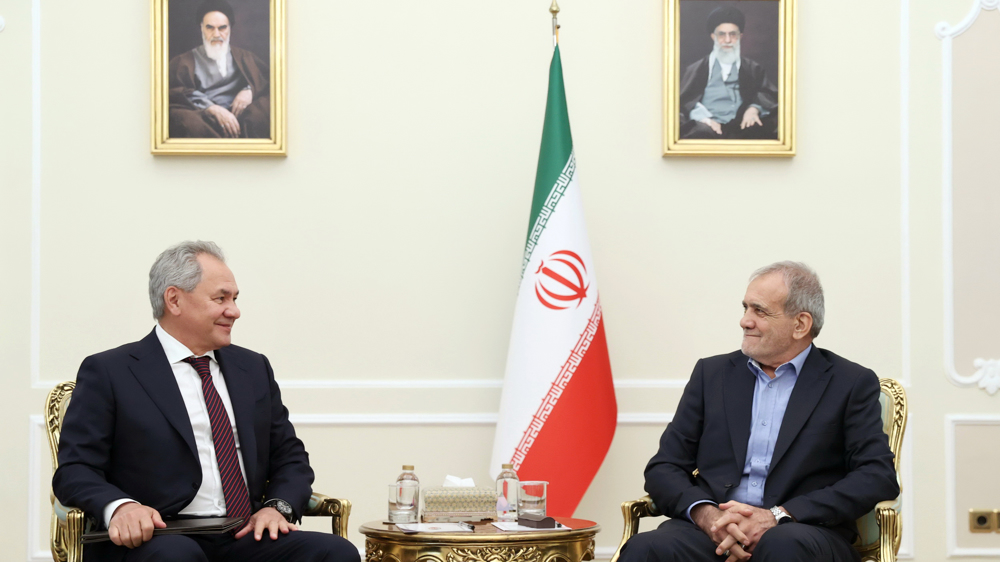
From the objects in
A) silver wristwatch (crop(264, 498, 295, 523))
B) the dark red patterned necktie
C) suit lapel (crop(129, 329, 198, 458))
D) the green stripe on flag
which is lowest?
silver wristwatch (crop(264, 498, 295, 523))

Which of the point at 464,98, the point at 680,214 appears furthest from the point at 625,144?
the point at 464,98

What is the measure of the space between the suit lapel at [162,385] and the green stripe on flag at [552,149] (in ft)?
5.17

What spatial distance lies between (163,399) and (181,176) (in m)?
1.65

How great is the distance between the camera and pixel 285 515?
9.44 feet

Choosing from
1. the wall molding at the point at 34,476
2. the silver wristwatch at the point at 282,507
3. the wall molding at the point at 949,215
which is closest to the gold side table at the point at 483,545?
the silver wristwatch at the point at 282,507

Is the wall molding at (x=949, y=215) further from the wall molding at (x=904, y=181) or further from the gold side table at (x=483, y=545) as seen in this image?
the gold side table at (x=483, y=545)

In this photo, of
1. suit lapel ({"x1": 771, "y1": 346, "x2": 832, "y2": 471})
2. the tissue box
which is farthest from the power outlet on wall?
the tissue box

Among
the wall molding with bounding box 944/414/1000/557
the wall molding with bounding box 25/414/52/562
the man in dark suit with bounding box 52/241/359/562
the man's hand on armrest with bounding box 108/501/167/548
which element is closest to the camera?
the man's hand on armrest with bounding box 108/501/167/548

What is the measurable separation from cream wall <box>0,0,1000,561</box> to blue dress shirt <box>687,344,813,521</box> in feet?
4.01

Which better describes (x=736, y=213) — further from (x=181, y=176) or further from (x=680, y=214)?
(x=181, y=176)

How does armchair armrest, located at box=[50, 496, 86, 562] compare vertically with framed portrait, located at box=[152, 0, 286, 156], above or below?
below

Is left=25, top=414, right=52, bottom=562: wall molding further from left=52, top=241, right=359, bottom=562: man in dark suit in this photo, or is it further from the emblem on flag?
the emblem on flag

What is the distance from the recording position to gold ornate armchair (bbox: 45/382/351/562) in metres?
2.61

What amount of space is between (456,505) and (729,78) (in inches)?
93.1
